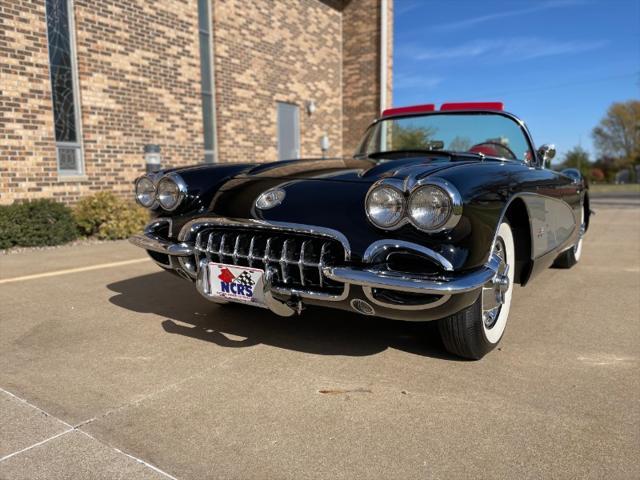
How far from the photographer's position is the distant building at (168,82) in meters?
6.69

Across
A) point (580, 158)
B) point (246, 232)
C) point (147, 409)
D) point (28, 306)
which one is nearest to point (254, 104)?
point (28, 306)

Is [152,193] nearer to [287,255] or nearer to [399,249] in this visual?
[287,255]

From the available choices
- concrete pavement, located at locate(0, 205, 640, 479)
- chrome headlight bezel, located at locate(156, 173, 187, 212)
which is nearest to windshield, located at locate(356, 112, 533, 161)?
concrete pavement, located at locate(0, 205, 640, 479)

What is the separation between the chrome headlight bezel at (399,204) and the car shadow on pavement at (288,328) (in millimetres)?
837

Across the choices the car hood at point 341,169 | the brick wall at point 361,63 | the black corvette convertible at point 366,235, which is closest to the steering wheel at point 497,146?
the black corvette convertible at point 366,235

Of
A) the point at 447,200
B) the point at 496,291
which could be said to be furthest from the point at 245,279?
the point at 496,291

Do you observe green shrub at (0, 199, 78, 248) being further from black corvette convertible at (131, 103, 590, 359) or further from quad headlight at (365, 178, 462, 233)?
quad headlight at (365, 178, 462, 233)

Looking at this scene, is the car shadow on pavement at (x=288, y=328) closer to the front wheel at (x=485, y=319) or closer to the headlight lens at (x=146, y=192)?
the front wheel at (x=485, y=319)

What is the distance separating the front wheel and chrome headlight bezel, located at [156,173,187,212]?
1.60 meters

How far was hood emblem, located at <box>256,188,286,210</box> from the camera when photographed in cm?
260

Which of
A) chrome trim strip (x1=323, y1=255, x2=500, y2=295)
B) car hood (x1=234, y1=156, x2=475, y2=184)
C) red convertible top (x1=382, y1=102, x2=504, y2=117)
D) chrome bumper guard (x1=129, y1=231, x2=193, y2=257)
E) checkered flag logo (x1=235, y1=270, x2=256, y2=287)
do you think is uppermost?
red convertible top (x1=382, y1=102, x2=504, y2=117)

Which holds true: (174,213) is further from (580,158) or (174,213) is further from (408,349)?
(580,158)

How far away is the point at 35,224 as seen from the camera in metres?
6.24

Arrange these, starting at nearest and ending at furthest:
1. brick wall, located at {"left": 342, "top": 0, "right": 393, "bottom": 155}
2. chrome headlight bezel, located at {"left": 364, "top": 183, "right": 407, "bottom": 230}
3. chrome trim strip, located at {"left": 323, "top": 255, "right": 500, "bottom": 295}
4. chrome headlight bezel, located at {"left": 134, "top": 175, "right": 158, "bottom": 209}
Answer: chrome trim strip, located at {"left": 323, "top": 255, "right": 500, "bottom": 295} → chrome headlight bezel, located at {"left": 364, "top": 183, "right": 407, "bottom": 230} → chrome headlight bezel, located at {"left": 134, "top": 175, "right": 158, "bottom": 209} → brick wall, located at {"left": 342, "top": 0, "right": 393, "bottom": 155}
